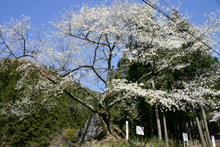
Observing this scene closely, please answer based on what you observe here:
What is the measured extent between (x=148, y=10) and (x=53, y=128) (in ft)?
45.0

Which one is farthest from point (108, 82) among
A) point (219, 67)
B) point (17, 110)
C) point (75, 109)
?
point (75, 109)

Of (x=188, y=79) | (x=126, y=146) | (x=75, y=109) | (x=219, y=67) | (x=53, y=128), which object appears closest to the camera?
(x=126, y=146)

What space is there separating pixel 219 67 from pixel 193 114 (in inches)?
164

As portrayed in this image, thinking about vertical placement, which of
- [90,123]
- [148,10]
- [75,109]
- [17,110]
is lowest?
[90,123]

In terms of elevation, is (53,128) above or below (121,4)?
below

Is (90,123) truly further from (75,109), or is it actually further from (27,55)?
(75,109)

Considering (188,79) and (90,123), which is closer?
(90,123)

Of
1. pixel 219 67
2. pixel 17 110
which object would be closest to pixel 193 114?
pixel 219 67

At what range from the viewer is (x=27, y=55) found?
671 cm

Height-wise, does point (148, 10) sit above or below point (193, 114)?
above

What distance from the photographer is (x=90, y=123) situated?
7367 mm

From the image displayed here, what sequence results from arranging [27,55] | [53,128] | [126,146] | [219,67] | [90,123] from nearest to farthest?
[126,146] → [27,55] → [90,123] → [219,67] → [53,128]

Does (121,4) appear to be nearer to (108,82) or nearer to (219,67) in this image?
(108,82)

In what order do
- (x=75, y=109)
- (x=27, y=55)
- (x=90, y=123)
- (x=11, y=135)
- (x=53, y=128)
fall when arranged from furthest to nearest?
(x=75, y=109) → (x=53, y=128) → (x=11, y=135) → (x=90, y=123) → (x=27, y=55)
